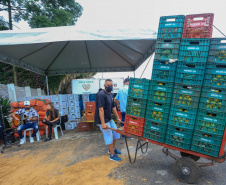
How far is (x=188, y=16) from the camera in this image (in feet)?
8.61

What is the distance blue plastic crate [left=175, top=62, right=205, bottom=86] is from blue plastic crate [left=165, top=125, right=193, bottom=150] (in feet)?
2.85

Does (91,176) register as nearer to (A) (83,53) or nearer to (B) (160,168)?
(B) (160,168)

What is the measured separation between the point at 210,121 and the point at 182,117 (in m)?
0.42

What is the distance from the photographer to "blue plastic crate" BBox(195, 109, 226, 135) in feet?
7.78

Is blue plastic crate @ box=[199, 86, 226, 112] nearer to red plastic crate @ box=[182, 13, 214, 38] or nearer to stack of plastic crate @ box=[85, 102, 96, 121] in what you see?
red plastic crate @ box=[182, 13, 214, 38]

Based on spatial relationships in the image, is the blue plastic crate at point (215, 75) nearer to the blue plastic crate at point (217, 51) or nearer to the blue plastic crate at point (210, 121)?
the blue plastic crate at point (217, 51)

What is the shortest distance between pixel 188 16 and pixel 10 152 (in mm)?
6315

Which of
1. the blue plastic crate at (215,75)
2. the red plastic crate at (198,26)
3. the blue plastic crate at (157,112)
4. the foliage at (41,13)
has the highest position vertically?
the foliage at (41,13)

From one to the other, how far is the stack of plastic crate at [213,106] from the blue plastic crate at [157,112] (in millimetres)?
525

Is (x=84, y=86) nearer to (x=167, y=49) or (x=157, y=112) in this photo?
(x=157, y=112)

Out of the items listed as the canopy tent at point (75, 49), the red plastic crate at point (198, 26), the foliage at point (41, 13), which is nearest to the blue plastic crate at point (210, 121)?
the red plastic crate at point (198, 26)

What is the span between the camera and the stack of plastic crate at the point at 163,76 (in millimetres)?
2732

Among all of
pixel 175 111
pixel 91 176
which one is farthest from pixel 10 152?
pixel 175 111

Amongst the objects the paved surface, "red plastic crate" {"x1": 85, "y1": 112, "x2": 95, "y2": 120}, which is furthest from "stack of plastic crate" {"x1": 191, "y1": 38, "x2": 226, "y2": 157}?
"red plastic crate" {"x1": 85, "y1": 112, "x2": 95, "y2": 120}
